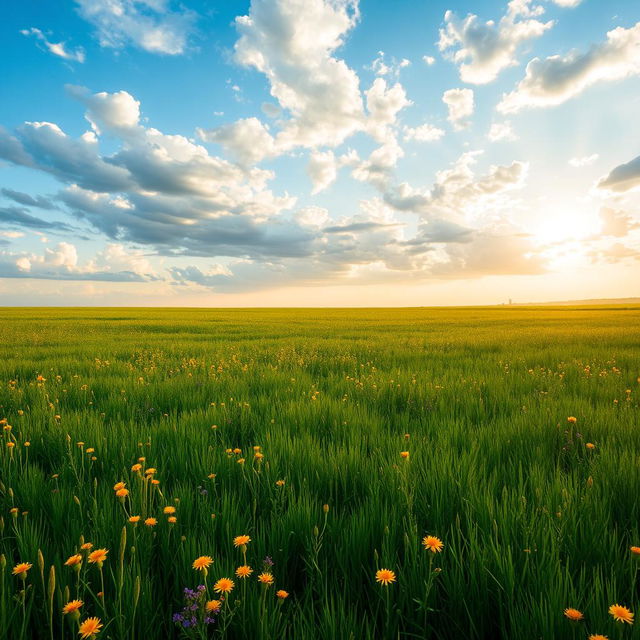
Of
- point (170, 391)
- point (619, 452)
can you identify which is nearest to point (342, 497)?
point (619, 452)

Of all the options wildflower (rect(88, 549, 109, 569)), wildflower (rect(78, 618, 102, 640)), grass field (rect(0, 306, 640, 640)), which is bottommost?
grass field (rect(0, 306, 640, 640))

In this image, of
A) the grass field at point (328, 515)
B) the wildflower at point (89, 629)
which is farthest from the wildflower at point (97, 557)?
the wildflower at point (89, 629)

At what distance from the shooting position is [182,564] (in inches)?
65.4

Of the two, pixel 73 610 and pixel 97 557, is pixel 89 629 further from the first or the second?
pixel 97 557

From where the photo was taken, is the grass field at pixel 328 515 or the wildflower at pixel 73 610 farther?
the grass field at pixel 328 515

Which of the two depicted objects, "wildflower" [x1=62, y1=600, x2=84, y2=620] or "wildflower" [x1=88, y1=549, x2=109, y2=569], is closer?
"wildflower" [x1=62, y1=600, x2=84, y2=620]

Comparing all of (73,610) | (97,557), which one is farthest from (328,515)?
(73,610)

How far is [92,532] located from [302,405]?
268 cm

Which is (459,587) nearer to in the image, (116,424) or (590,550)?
(590,550)

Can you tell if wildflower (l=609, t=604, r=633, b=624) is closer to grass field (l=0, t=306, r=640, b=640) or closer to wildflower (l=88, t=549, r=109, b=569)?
grass field (l=0, t=306, r=640, b=640)

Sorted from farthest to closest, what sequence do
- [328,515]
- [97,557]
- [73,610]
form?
[328,515] → [97,557] → [73,610]

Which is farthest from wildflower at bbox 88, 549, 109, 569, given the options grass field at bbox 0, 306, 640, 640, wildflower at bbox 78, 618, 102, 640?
wildflower at bbox 78, 618, 102, 640

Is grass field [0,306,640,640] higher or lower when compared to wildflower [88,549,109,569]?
lower

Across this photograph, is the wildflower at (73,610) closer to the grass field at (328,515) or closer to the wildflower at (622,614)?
the grass field at (328,515)
